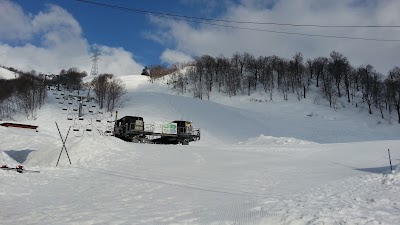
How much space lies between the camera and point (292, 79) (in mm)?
106250

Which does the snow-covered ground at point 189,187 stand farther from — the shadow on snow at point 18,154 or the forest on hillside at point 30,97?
the forest on hillside at point 30,97

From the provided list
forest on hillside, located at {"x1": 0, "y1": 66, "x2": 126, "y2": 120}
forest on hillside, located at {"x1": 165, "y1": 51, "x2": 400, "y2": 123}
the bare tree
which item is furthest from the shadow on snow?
forest on hillside, located at {"x1": 165, "y1": 51, "x2": 400, "y2": 123}

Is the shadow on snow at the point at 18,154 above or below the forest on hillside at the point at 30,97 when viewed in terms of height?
below

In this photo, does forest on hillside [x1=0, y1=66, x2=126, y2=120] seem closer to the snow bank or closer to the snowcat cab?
the snowcat cab

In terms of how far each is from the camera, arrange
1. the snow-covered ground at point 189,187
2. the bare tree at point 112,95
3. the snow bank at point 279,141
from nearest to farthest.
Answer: the snow-covered ground at point 189,187
the snow bank at point 279,141
the bare tree at point 112,95

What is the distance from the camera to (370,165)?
18719mm

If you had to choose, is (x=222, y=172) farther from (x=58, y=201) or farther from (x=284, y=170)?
(x=58, y=201)

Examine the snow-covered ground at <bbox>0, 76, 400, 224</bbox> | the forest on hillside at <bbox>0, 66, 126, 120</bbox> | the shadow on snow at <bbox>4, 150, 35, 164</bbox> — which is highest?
the forest on hillside at <bbox>0, 66, 126, 120</bbox>

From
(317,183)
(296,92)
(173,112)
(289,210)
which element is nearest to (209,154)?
(317,183)

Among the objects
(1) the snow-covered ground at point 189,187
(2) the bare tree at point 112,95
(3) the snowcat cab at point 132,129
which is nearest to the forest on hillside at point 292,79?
(2) the bare tree at point 112,95

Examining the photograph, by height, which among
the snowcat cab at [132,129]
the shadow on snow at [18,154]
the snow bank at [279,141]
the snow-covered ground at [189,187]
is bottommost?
the snow-covered ground at [189,187]

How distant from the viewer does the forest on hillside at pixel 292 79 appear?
308ft

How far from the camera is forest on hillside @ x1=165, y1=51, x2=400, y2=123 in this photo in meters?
93.8

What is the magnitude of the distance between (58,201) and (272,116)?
6801cm
